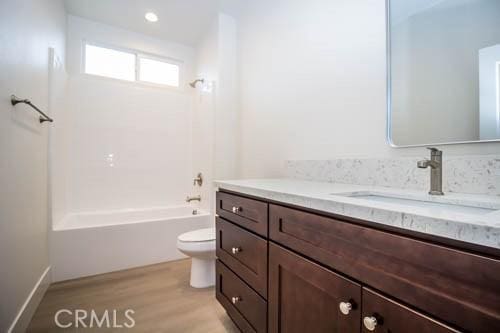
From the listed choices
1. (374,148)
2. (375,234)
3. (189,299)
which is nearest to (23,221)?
(189,299)

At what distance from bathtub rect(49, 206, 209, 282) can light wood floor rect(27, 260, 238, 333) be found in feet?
0.34

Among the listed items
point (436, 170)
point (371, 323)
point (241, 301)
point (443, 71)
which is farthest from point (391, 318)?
point (443, 71)

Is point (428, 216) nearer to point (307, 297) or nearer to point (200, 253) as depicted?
point (307, 297)

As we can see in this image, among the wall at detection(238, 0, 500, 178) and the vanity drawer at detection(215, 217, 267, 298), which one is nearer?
the vanity drawer at detection(215, 217, 267, 298)

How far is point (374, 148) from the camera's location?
1283 millimetres

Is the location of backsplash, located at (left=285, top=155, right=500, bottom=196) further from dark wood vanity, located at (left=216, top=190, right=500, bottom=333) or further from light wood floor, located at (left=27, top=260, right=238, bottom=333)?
light wood floor, located at (left=27, top=260, right=238, bottom=333)

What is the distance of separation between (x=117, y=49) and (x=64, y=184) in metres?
1.72

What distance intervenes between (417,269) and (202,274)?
1797 mm

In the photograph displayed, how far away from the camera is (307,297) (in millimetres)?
828

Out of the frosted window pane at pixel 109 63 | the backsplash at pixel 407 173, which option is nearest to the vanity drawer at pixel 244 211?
the backsplash at pixel 407 173

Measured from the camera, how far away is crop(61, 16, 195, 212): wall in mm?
2729

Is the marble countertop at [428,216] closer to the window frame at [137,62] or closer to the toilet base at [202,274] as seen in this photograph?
the toilet base at [202,274]

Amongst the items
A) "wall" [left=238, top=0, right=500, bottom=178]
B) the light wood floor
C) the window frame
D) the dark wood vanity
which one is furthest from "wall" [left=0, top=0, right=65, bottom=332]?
"wall" [left=238, top=0, right=500, bottom=178]

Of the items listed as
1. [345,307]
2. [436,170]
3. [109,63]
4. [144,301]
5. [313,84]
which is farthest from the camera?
[109,63]
